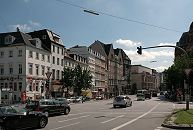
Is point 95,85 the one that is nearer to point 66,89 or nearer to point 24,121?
point 66,89

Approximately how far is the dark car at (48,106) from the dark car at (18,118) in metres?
9.97

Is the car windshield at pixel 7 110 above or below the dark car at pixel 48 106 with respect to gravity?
above

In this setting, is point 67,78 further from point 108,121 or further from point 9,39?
point 108,121

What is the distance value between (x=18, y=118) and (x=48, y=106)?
43.7 ft

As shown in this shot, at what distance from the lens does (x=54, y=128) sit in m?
20.8

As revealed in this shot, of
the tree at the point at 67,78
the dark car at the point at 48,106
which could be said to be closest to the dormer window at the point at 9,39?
the tree at the point at 67,78

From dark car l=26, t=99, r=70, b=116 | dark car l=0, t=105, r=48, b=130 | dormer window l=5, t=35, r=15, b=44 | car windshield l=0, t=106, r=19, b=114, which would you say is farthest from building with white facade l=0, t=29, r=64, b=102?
car windshield l=0, t=106, r=19, b=114

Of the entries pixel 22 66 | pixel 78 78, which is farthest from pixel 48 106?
pixel 78 78

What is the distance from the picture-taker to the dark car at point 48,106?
31.8 m

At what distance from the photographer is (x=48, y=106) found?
3281 cm

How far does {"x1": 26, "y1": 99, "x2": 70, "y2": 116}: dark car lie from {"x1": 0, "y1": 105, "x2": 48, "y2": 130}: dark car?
9.97 metres

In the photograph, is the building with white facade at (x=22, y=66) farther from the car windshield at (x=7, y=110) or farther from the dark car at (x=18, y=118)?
the car windshield at (x=7, y=110)

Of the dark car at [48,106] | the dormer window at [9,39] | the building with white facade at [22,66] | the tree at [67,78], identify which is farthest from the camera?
the tree at [67,78]

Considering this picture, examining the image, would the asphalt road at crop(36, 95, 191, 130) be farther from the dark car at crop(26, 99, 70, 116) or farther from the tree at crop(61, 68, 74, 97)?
the tree at crop(61, 68, 74, 97)
